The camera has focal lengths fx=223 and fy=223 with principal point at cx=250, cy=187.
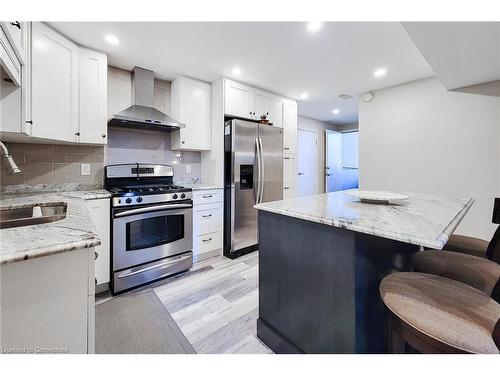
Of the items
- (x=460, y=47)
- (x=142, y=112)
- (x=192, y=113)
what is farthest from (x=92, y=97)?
(x=460, y=47)

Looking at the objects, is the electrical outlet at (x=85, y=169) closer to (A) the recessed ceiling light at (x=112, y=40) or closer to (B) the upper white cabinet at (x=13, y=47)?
(B) the upper white cabinet at (x=13, y=47)

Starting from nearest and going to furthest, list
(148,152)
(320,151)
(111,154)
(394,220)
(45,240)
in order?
(45,240)
(394,220)
(111,154)
(148,152)
(320,151)

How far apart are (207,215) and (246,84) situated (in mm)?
1890

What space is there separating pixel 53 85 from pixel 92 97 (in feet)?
1.05

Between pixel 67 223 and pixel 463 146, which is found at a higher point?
pixel 463 146

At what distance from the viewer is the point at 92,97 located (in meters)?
2.21

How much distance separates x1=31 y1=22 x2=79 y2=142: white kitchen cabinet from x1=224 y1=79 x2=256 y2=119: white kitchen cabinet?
157 centimetres

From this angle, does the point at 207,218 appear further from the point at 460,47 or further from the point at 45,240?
the point at 460,47

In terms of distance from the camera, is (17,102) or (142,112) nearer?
(17,102)

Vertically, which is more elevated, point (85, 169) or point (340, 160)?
point (340, 160)

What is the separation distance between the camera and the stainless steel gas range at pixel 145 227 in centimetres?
204

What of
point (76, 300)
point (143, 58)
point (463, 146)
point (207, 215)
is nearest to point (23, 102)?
point (143, 58)
